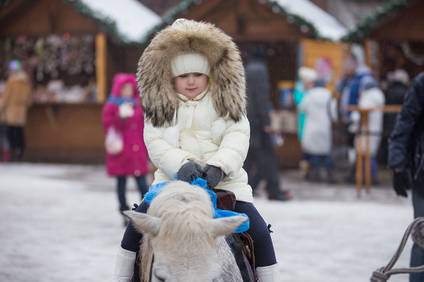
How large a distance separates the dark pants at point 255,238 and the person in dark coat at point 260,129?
7184 millimetres

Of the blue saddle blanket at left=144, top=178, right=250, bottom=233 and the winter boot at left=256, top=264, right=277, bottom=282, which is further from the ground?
the blue saddle blanket at left=144, top=178, right=250, bottom=233

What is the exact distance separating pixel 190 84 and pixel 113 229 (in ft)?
18.2

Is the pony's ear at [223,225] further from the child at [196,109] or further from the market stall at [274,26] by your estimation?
the market stall at [274,26]

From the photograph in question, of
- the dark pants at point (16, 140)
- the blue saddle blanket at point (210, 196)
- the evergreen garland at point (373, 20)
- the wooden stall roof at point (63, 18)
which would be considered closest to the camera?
the blue saddle blanket at point (210, 196)

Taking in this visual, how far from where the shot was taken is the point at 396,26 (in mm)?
15703

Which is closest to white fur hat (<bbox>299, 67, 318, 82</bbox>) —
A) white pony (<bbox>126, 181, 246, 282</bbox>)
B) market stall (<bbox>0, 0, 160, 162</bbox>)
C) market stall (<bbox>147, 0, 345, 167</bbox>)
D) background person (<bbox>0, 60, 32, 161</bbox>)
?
market stall (<bbox>147, 0, 345, 167</bbox>)

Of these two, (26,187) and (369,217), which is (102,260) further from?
(26,187)

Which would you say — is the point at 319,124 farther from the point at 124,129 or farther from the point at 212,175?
the point at 212,175

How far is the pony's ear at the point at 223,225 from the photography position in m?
3.39

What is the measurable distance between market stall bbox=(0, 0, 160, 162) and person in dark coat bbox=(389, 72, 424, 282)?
12.0 m

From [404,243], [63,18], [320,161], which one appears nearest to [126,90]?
[320,161]

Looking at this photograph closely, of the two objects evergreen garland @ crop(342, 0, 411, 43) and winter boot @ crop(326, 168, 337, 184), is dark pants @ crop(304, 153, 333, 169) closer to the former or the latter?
winter boot @ crop(326, 168, 337, 184)

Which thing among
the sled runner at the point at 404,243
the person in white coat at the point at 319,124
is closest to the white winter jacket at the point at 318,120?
the person in white coat at the point at 319,124

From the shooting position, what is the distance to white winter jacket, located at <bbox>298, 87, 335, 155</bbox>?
47.5 feet
